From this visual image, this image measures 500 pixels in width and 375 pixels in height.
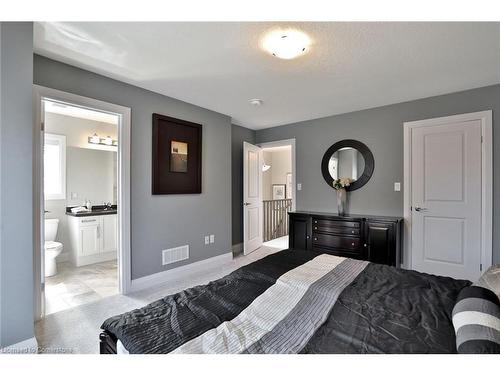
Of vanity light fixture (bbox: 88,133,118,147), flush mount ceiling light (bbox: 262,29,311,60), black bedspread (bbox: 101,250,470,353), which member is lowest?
black bedspread (bbox: 101,250,470,353)

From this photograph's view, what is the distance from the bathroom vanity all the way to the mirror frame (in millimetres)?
3597

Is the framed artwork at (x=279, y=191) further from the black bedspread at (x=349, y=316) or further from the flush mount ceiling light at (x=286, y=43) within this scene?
the black bedspread at (x=349, y=316)

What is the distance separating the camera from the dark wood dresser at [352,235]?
10.2 feet

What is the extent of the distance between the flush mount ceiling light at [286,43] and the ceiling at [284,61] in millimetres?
63

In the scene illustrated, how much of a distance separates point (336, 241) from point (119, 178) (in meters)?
2.94

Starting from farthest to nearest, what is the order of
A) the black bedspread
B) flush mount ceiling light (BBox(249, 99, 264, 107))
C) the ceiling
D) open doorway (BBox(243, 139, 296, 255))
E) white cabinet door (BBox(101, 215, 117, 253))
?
open doorway (BBox(243, 139, 296, 255)) → white cabinet door (BBox(101, 215, 117, 253)) → flush mount ceiling light (BBox(249, 99, 264, 107)) → the ceiling → the black bedspread

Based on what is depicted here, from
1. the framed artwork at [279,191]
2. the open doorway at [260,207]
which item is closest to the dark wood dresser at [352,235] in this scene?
the open doorway at [260,207]

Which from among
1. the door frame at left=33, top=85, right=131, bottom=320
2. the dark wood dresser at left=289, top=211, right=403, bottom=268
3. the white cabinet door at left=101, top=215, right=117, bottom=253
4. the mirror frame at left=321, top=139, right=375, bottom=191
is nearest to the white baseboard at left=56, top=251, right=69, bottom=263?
the white cabinet door at left=101, top=215, right=117, bottom=253

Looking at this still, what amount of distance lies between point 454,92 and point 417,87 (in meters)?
0.58

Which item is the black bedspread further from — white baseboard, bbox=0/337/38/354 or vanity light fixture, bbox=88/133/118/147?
vanity light fixture, bbox=88/133/118/147

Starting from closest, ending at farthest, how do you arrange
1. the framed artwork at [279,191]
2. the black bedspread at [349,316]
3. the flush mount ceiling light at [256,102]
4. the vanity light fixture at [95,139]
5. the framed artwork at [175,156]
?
the black bedspread at [349,316], the framed artwork at [175,156], the flush mount ceiling light at [256,102], the vanity light fixture at [95,139], the framed artwork at [279,191]

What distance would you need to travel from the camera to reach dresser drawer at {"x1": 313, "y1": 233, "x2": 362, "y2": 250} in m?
3.33
